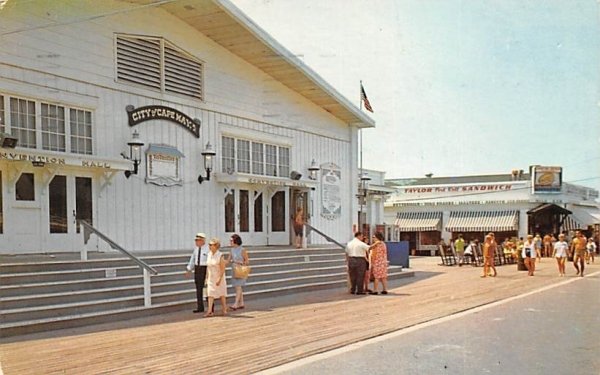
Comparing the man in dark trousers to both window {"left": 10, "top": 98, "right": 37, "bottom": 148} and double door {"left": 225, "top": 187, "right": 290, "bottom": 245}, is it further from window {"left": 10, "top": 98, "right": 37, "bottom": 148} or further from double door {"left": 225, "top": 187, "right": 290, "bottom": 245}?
double door {"left": 225, "top": 187, "right": 290, "bottom": 245}

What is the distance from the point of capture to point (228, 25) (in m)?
17.6

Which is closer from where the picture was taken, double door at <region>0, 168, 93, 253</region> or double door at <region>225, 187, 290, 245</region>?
double door at <region>0, 168, 93, 253</region>

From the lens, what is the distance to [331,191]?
23.5 metres

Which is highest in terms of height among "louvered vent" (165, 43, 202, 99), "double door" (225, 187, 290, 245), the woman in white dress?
"louvered vent" (165, 43, 202, 99)

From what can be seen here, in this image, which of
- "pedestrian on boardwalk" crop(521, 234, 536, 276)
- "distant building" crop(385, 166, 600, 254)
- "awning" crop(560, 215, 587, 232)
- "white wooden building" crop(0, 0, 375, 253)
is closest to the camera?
"white wooden building" crop(0, 0, 375, 253)

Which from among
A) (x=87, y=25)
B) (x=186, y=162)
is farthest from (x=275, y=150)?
(x=87, y=25)

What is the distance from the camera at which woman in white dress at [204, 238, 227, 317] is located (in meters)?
11.5

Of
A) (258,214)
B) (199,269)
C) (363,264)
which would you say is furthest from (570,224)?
(199,269)

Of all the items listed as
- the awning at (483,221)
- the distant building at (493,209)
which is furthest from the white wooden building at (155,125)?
the awning at (483,221)

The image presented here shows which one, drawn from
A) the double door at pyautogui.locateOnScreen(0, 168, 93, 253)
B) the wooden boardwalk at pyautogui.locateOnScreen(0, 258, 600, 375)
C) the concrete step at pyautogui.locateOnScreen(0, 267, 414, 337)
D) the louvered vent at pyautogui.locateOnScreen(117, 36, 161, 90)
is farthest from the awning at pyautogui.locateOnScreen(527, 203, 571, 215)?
the double door at pyautogui.locateOnScreen(0, 168, 93, 253)

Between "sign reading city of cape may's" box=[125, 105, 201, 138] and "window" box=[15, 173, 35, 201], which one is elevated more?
"sign reading city of cape may's" box=[125, 105, 201, 138]

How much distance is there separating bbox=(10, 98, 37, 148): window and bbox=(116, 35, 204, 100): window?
2.55 metres

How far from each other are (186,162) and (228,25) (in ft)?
12.7

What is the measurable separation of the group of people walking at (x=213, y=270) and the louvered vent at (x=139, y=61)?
5795mm
